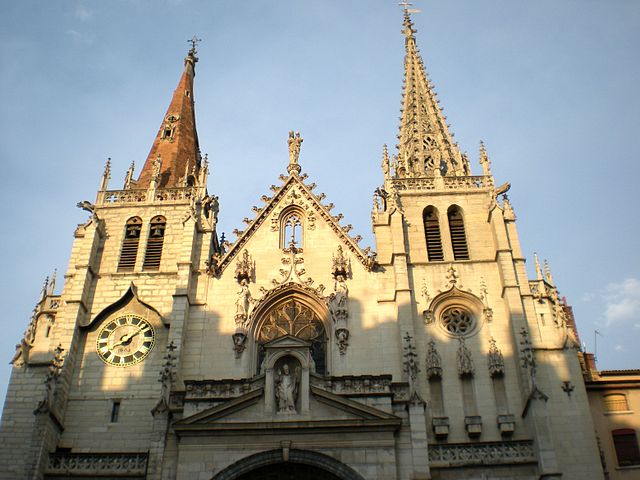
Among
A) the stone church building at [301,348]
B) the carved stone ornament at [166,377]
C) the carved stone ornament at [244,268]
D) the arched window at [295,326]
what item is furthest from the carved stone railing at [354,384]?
the carved stone ornament at [244,268]

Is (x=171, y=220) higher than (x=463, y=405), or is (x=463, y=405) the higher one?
(x=171, y=220)

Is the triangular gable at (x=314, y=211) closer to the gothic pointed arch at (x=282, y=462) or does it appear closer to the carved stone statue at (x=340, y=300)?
the carved stone statue at (x=340, y=300)

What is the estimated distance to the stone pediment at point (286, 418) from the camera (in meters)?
20.1

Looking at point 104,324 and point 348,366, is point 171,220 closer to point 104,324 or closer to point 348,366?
point 104,324

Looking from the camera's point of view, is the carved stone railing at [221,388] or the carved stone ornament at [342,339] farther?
the carved stone ornament at [342,339]

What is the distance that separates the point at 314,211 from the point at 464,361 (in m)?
7.94

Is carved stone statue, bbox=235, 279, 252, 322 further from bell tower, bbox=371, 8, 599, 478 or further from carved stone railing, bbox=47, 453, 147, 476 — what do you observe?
carved stone railing, bbox=47, 453, 147, 476

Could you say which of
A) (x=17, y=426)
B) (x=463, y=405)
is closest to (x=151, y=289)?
(x=17, y=426)

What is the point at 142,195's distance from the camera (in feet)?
97.7

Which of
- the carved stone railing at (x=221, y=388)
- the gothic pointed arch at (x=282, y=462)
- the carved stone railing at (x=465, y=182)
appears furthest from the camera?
the carved stone railing at (x=465, y=182)

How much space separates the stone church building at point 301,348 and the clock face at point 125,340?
0.21 ft

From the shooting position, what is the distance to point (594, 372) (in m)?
26.8

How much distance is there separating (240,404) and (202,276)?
6724 millimetres

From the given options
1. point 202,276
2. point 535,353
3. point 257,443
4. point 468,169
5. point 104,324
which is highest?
point 468,169
